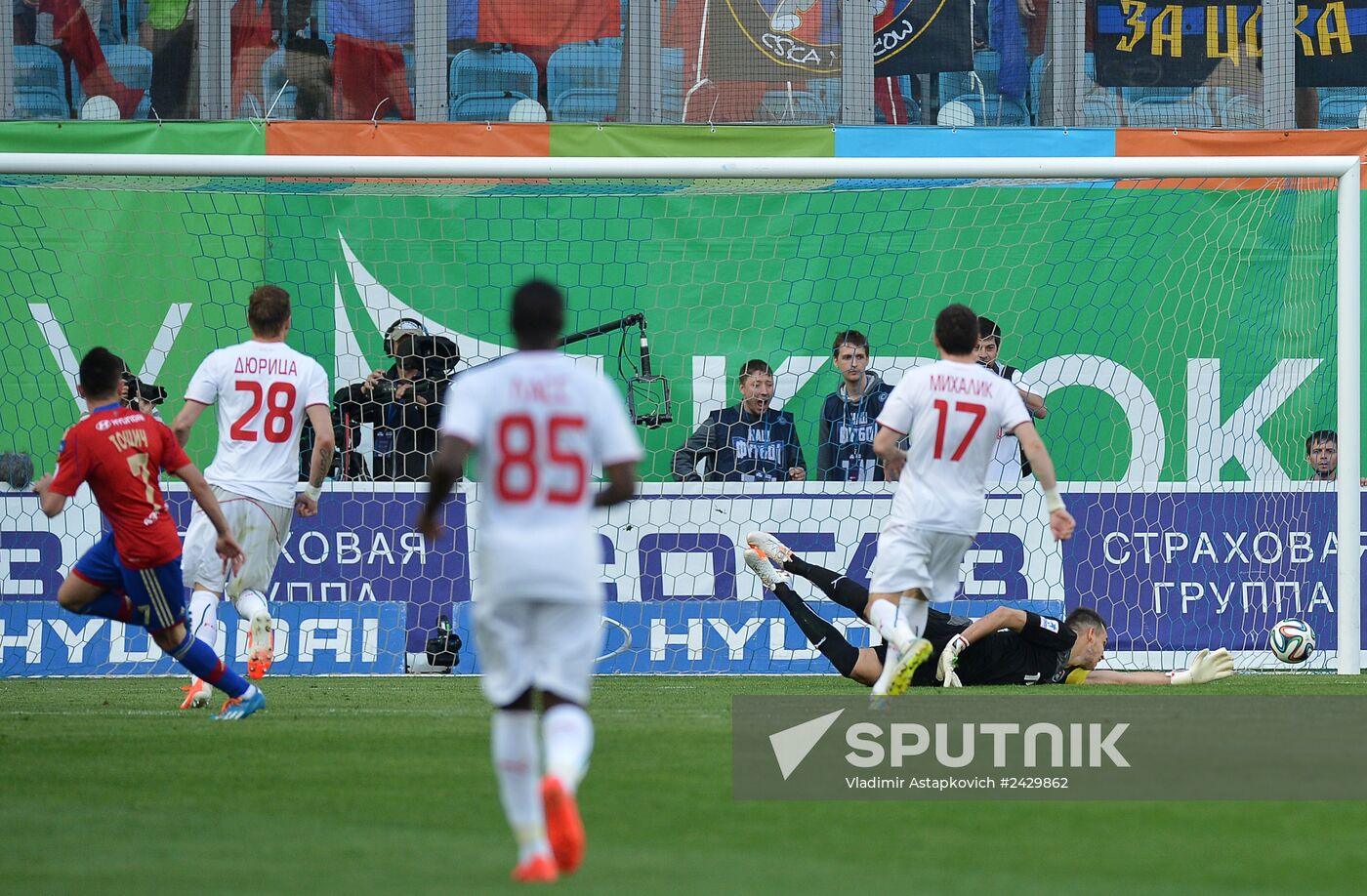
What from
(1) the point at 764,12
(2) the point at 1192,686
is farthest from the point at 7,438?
(2) the point at 1192,686

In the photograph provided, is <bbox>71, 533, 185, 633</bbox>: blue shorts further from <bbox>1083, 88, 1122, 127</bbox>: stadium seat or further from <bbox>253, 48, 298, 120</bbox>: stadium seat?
<bbox>1083, 88, 1122, 127</bbox>: stadium seat

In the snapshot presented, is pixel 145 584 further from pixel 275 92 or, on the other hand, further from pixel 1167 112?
pixel 1167 112

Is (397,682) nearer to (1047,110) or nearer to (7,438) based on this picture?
(7,438)

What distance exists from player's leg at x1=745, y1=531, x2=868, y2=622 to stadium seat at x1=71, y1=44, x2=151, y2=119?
6635mm

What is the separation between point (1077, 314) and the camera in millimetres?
12672

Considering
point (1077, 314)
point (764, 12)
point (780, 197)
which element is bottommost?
point (1077, 314)

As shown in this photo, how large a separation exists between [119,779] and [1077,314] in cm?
832

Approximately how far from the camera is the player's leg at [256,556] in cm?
→ 909

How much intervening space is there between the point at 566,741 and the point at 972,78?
10.9 metres

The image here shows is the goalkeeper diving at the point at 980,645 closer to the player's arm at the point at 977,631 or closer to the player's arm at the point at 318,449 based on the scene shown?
the player's arm at the point at 977,631

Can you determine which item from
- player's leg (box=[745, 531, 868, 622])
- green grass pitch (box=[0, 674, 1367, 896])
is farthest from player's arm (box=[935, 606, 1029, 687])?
green grass pitch (box=[0, 674, 1367, 896])

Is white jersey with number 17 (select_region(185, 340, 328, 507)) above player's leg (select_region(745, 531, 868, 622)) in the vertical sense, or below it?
above

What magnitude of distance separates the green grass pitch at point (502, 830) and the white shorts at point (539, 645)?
1.68 feet

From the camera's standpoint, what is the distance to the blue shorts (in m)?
7.88
